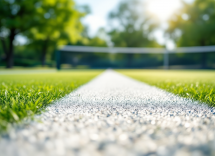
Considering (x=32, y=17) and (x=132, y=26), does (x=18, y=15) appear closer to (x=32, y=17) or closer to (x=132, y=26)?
(x=32, y=17)

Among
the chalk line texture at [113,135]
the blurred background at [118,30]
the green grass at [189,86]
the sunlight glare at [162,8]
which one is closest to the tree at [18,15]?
the blurred background at [118,30]

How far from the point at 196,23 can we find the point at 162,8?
21.9ft

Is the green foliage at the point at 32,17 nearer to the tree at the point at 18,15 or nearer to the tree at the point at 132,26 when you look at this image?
the tree at the point at 18,15

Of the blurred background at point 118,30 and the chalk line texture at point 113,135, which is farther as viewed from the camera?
the blurred background at point 118,30

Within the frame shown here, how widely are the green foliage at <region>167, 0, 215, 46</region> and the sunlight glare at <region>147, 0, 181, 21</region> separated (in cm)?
115

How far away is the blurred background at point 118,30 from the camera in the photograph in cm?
2381

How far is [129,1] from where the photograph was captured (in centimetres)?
→ 4519

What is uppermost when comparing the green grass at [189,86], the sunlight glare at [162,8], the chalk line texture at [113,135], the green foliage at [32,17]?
the sunlight glare at [162,8]

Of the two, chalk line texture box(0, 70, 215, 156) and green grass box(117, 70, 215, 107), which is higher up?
chalk line texture box(0, 70, 215, 156)

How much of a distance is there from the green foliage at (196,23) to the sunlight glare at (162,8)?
1146mm

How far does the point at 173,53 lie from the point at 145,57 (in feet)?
15.5

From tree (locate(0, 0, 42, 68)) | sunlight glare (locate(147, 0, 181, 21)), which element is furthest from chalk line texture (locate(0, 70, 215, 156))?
sunlight glare (locate(147, 0, 181, 21))

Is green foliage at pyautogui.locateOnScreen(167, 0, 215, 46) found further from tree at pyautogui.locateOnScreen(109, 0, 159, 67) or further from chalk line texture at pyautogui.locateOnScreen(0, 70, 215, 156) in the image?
chalk line texture at pyautogui.locateOnScreen(0, 70, 215, 156)

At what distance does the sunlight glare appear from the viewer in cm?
3553
